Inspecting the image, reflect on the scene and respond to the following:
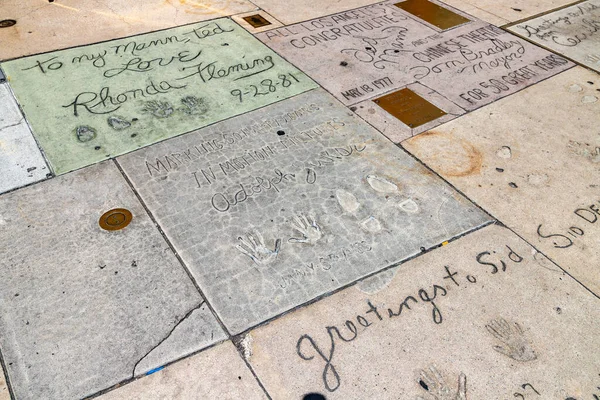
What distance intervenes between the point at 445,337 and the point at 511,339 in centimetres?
41

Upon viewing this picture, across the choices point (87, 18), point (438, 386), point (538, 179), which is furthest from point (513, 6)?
point (438, 386)

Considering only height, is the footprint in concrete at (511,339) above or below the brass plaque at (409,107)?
above

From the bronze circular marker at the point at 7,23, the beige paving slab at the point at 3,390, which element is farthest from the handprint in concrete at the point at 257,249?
the bronze circular marker at the point at 7,23

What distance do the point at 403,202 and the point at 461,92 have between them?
1.91 meters

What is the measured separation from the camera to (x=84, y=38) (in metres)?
5.88

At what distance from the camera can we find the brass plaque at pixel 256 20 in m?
6.27

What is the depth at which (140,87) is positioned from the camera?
5043mm

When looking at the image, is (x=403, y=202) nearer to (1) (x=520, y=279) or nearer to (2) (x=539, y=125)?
(1) (x=520, y=279)

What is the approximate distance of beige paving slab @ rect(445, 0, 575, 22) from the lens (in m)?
6.58

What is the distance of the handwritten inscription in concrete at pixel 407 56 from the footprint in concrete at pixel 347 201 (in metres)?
1.38

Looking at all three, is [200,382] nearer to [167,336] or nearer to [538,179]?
[167,336]

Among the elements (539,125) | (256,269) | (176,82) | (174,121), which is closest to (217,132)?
(174,121)

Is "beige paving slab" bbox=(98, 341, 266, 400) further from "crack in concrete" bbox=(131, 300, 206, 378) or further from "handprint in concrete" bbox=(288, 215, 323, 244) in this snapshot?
"handprint in concrete" bbox=(288, 215, 323, 244)

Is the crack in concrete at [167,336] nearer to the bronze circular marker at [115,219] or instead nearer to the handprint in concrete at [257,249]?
the handprint in concrete at [257,249]
